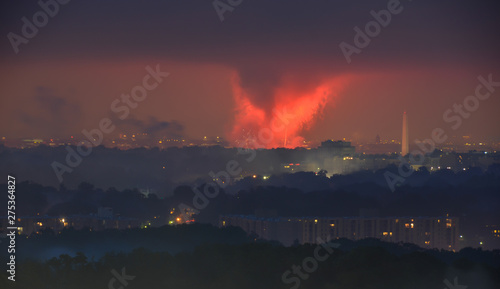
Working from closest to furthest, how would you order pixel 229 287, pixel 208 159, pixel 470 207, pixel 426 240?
pixel 229 287 < pixel 426 240 < pixel 470 207 < pixel 208 159

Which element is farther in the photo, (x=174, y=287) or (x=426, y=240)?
(x=426, y=240)

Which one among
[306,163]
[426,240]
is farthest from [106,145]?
[426,240]

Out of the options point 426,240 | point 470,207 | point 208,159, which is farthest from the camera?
point 208,159

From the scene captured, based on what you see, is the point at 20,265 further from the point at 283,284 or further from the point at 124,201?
the point at 124,201

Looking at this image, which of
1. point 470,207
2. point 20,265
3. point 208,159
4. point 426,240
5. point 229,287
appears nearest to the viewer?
point 229,287

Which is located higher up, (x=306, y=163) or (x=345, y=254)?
(x=306, y=163)

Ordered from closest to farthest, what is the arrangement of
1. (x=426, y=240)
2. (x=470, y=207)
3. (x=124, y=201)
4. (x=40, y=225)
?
(x=426, y=240), (x=40, y=225), (x=470, y=207), (x=124, y=201)

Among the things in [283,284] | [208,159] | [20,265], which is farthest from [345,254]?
[208,159]

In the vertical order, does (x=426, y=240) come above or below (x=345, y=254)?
above

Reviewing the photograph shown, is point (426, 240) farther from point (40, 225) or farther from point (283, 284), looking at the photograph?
point (283, 284)

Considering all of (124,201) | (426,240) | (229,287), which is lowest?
(229,287)
